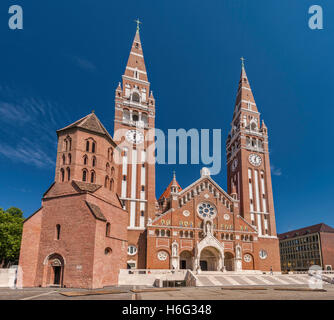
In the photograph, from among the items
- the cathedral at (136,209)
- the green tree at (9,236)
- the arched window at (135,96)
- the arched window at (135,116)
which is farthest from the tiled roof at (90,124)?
the green tree at (9,236)

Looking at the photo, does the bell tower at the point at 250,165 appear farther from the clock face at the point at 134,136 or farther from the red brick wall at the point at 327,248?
the red brick wall at the point at 327,248

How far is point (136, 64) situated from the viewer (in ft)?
190

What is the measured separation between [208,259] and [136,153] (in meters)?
22.0

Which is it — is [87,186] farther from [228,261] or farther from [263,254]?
[263,254]

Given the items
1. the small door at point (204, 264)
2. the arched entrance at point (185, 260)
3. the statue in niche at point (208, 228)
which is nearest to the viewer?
the arched entrance at point (185, 260)

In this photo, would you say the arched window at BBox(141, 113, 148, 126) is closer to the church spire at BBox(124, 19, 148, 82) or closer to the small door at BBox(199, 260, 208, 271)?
the church spire at BBox(124, 19, 148, 82)

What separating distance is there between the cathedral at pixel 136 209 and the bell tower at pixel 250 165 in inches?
8.1

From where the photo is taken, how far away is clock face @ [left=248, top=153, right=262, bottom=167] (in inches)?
2188

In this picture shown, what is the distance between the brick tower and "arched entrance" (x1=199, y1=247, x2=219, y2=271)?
35.9 feet

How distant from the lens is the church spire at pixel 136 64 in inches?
2218

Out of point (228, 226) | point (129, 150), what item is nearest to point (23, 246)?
point (129, 150)

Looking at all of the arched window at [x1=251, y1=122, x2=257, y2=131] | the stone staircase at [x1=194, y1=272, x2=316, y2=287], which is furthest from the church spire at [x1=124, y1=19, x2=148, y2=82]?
the stone staircase at [x1=194, y1=272, x2=316, y2=287]

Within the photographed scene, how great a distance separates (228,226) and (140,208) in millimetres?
15480
